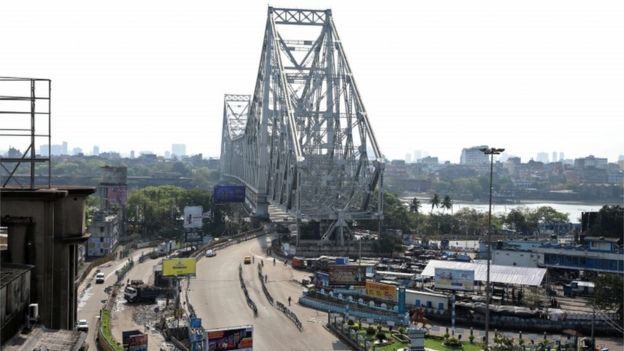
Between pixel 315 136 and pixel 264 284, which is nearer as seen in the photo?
pixel 264 284

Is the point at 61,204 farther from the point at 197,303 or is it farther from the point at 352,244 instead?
the point at 352,244

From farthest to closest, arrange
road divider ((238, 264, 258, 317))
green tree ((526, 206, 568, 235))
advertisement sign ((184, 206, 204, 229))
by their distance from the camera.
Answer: green tree ((526, 206, 568, 235)) → advertisement sign ((184, 206, 204, 229)) → road divider ((238, 264, 258, 317))

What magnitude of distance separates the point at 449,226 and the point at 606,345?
53114 millimetres

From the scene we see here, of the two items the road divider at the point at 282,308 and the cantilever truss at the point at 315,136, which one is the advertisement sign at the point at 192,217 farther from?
the road divider at the point at 282,308

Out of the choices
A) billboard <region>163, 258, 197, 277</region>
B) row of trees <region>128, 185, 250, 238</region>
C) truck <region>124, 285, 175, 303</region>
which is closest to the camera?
truck <region>124, 285, 175, 303</region>

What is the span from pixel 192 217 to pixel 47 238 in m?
67.1

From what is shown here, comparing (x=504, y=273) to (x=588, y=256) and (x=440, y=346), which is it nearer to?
(x=588, y=256)

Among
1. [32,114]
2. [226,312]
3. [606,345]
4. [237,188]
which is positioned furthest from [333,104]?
[32,114]

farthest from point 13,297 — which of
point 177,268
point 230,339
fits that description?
point 177,268

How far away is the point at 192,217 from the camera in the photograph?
249 feet

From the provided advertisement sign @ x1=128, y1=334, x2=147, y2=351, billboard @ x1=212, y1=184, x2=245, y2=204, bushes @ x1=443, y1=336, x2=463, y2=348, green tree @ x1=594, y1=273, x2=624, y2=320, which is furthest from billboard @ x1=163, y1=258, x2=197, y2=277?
billboard @ x1=212, y1=184, x2=245, y2=204

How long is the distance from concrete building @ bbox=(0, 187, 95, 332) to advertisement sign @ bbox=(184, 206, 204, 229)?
66.1 metres

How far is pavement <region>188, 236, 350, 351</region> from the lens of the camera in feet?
117

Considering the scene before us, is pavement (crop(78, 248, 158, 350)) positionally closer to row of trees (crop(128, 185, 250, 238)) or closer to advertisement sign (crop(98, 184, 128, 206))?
advertisement sign (crop(98, 184, 128, 206))
